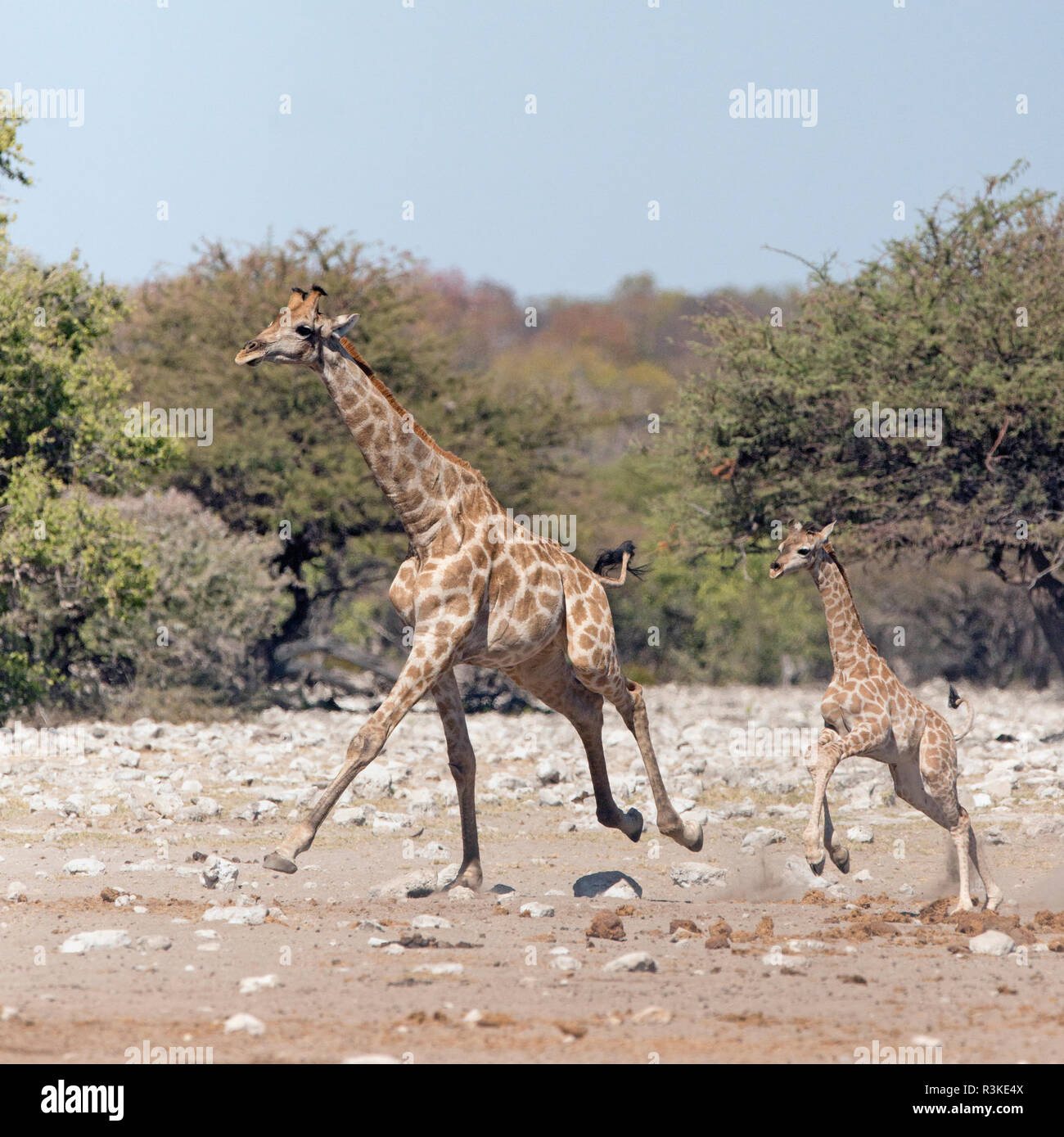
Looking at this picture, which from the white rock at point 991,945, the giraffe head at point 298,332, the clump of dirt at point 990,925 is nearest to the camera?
the white rock at point 991,945

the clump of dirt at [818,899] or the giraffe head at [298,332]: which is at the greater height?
the giraffe head at [298,332]

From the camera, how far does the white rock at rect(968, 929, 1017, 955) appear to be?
7223mm

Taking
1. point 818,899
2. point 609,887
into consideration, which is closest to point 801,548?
point 818,899

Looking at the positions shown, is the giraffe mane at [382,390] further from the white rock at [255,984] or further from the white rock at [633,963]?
the white rock at [255,984]

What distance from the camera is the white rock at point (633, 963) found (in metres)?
6.71

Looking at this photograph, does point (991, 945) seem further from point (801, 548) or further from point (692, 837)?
point (801, 548)

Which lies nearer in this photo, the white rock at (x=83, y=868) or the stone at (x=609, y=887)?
the stone at (x=609, y=887)

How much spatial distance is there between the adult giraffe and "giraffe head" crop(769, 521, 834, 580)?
1.19 m

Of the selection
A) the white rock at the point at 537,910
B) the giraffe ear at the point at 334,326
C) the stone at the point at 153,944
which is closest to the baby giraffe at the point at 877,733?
the white rock at the point at 537,910

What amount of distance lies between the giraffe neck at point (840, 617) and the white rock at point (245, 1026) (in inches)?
192

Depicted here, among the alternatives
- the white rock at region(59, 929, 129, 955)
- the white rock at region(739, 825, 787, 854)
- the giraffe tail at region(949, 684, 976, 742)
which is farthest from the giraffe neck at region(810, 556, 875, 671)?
the white rock at region(59, 929, 129, 955)

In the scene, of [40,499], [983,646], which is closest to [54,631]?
[40,499]

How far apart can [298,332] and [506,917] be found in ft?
11.2
